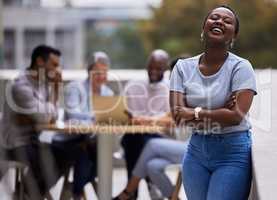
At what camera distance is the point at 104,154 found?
199 inches

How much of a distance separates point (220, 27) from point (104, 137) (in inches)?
80.7

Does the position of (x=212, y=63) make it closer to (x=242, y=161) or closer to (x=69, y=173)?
(x=242, y=161)

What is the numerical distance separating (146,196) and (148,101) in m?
0.77

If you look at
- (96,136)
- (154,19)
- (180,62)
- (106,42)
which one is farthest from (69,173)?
(106,42)

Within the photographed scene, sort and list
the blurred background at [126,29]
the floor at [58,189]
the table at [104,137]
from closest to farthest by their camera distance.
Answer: the table at [104,137] → the floor at [58,189] → the blurred background at [126,29]

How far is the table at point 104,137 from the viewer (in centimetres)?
494

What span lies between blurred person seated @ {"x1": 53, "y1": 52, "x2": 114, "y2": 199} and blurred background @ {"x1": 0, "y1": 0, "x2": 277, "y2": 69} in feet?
63.5

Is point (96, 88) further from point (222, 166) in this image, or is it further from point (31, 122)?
point (222, 166)

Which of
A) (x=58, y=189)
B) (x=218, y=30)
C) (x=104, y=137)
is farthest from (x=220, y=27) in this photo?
(x=58, y=189)

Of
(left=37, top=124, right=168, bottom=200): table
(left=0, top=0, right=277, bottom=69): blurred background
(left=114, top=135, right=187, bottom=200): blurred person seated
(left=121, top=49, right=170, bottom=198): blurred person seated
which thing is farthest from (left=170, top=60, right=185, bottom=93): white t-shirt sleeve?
(left=0, top=0, right=277, bottom=69): blurred background

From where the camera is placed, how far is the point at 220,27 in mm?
3139

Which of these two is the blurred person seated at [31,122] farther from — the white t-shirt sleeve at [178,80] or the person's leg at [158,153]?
the white t-shirt sleeve at [178,80]

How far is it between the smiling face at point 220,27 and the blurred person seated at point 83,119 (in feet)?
7.37

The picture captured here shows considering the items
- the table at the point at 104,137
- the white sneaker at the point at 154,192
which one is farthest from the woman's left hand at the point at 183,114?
the white sneaker at the point at 154,192
